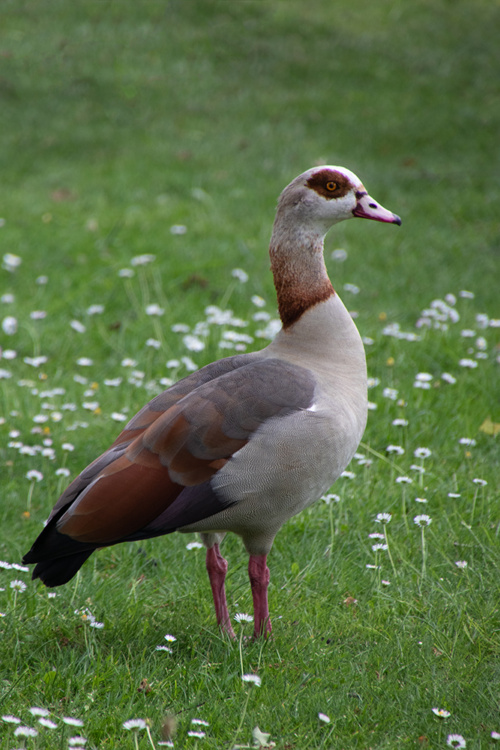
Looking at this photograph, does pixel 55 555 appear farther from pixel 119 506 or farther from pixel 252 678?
pixel 252 678

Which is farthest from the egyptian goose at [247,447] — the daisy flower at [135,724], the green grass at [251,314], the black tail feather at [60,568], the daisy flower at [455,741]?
the daisy flower at [455,741]

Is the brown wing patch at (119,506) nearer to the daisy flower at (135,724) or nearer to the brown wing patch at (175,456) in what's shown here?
the brown wing patch at (175,456)

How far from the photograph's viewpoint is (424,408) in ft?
16.5

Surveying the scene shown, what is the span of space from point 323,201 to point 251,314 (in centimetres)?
309

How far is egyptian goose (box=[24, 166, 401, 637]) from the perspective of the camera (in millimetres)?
2906

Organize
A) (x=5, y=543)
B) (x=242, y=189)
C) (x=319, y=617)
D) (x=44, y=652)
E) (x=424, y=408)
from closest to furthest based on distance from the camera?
Result: 1. (x=44, y=652)
2. (x=319, y=617)
3. (x=5, y=543)
4. (x=424, y=408)
5. (x=242, y=189)

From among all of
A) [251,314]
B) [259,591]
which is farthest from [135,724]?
[251,314]

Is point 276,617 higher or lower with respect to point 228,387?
lower

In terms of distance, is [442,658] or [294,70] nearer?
[442,658]

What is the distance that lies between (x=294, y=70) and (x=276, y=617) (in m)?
10.9

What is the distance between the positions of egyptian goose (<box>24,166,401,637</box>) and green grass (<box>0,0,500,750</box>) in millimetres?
378

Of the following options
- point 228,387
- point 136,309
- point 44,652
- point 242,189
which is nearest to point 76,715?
point 44,652

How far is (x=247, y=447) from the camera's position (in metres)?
2.97

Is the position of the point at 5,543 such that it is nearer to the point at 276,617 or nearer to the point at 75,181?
the point at 276,617
